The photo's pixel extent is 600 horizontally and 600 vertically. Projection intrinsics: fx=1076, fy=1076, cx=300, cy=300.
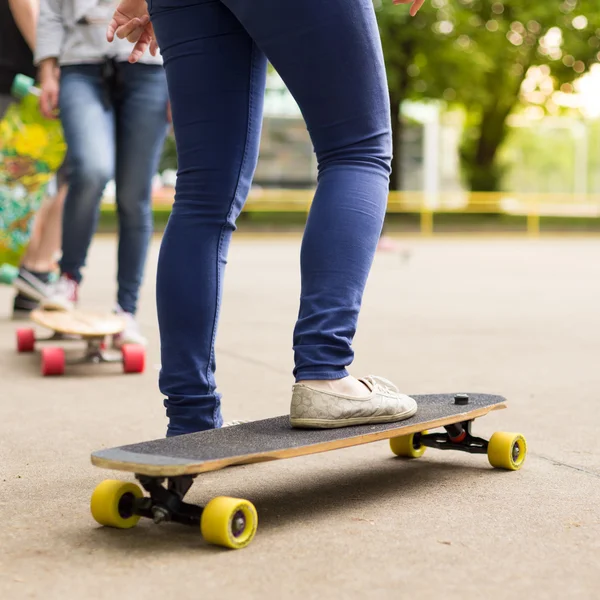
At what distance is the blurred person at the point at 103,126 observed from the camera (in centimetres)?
463

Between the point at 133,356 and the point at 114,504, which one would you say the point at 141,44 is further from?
the point at 133,356

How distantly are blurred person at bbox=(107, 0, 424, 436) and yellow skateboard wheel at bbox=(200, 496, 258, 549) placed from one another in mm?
354

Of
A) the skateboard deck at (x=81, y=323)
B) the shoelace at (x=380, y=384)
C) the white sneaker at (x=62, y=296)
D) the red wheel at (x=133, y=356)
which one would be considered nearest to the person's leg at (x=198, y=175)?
the shoelace at (x=380, y=384)

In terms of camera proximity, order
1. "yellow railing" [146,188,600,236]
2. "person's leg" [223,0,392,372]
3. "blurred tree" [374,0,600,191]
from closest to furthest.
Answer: "person's leg" [223,0,392,372]
"blurred tree" [374,0,600,191]
"yellow railing" [146,188,600,236]

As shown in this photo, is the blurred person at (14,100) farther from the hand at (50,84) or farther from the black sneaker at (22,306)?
the hand at (50,84)

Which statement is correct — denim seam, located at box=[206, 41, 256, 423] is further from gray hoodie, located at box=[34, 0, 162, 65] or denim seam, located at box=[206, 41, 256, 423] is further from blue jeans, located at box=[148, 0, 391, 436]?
gray hoodie, located at box=[34, 0, 162, 65]

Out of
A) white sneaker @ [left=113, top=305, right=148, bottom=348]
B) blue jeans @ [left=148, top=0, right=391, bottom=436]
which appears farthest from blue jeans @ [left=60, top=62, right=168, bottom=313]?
blue jeans @ [left=148, top=0, right=391, bottom=436]

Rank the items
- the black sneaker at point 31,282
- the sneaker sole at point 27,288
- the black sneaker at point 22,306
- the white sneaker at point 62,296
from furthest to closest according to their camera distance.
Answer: the black sneaker at point 22,306, the black sneaker at point 31,282, the sneaker sole at point 27,288, the white sneaker at point 62,296

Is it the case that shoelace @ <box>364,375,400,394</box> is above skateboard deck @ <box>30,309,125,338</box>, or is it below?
above

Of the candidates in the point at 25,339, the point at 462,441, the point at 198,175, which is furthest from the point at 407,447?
the point at 25,339

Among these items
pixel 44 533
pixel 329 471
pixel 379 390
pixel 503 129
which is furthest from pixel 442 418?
pixel 503 129

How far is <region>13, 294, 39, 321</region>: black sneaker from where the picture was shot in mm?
6332

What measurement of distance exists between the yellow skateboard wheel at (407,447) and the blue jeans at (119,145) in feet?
7.30

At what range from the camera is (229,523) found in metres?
1.97
